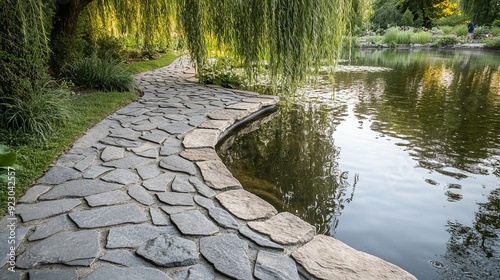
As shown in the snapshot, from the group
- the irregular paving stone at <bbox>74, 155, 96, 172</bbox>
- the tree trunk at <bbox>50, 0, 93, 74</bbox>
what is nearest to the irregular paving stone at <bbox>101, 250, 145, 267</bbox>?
the irregular paving stone at <bbox>74, 155, 96, 172</bbox>

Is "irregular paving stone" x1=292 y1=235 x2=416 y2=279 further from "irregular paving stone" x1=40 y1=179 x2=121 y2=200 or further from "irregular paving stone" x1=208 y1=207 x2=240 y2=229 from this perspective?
"irregular paving stone" x1=40 y1=179 x2=121 y2=200

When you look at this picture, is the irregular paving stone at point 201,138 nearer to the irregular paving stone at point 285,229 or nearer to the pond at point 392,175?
the pond at point 392,175

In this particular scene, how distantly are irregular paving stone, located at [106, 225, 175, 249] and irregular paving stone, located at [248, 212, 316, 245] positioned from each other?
0.52 meters

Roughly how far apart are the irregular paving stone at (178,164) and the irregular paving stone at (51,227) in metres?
0.89

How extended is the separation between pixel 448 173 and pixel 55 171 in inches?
140

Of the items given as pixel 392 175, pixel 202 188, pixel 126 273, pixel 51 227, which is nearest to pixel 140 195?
pixel 202 188

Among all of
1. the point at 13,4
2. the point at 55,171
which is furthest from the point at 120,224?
the point at 13,4

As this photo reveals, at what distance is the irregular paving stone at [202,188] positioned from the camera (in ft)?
7.33

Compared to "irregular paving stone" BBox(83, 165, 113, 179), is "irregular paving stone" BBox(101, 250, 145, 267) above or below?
below

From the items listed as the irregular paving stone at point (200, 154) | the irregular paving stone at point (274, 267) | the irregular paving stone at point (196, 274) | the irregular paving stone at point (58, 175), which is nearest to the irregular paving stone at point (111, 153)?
the irregular paving stone at point (58, 175)

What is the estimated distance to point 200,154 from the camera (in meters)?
2.92

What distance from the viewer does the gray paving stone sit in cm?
154

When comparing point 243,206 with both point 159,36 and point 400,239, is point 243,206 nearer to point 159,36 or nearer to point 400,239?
point 400,239

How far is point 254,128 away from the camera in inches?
181
